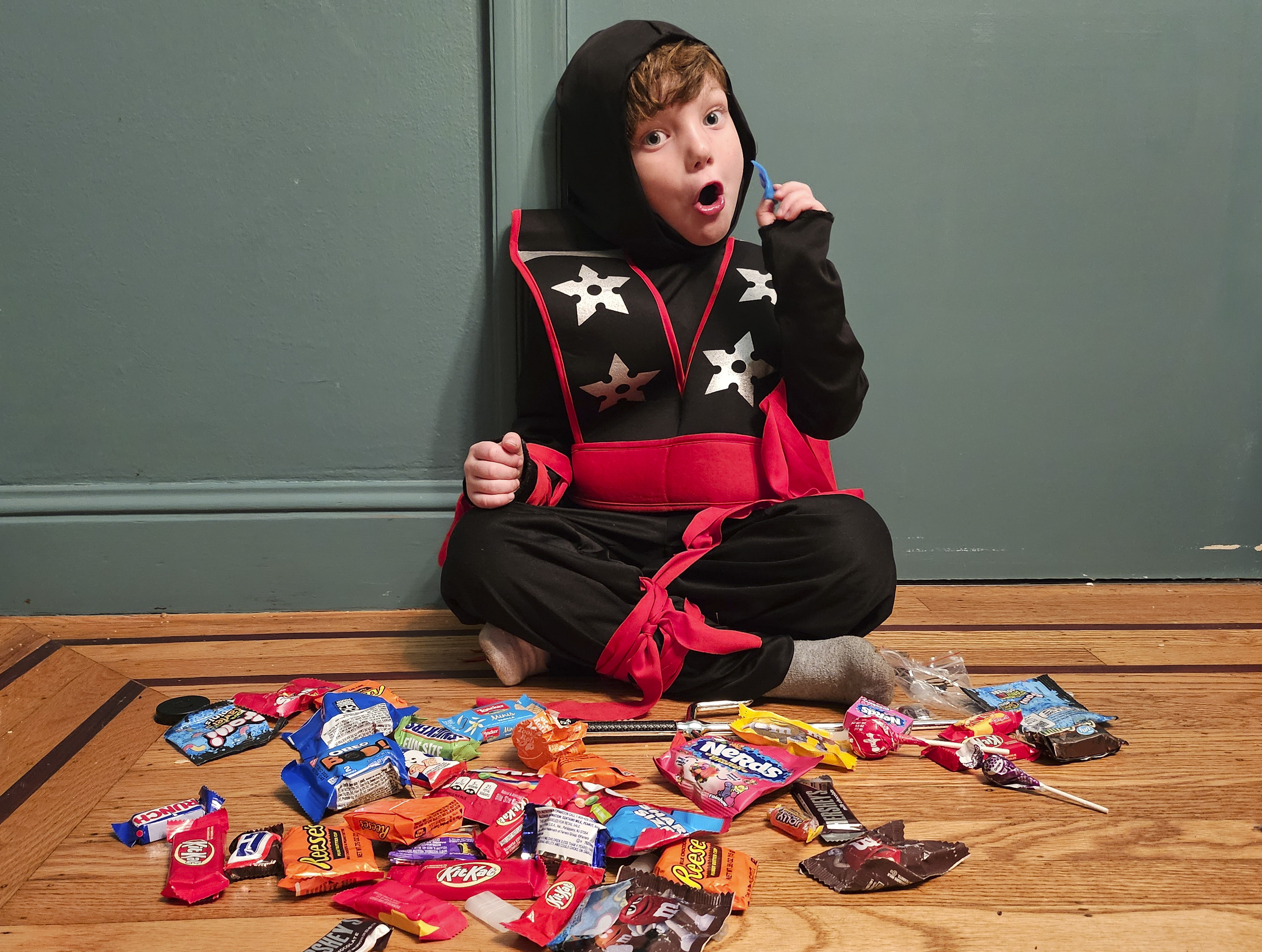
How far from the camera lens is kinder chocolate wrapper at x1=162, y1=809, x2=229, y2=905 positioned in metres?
0.70

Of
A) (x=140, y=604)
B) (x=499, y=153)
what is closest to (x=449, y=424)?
(x=499, y=153)

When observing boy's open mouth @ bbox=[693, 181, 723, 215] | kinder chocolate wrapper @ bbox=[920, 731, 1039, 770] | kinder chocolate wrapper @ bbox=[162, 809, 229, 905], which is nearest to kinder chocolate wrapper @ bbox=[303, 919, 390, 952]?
kinder chocolate wrapper @ bbox=[162, 809, 229, 905]

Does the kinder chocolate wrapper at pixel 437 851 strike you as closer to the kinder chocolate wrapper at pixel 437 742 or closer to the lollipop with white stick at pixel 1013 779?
the kinder chocolate wrapper at pixel 437 742

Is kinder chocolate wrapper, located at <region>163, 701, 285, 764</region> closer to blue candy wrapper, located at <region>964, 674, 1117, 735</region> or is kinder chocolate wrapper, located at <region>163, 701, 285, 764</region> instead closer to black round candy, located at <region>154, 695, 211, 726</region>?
black round candy, located at <region>154, 695, 211, 726</region>

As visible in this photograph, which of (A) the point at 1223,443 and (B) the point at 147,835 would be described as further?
(A) the point at 1223,443

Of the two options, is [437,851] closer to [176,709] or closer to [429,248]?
[176,709]

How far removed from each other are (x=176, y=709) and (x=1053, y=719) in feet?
3.19

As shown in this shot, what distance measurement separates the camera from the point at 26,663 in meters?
1.18

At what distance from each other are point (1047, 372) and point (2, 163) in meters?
1.59

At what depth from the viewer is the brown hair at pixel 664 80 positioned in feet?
3.67

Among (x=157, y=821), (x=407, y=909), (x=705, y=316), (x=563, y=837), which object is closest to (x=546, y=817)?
(x=563, y=837)

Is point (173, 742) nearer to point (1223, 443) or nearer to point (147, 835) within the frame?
point (147, 835)

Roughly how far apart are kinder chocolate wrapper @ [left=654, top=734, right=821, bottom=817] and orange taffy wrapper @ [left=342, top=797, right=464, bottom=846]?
0.68ft

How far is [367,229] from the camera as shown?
4.38 feet
